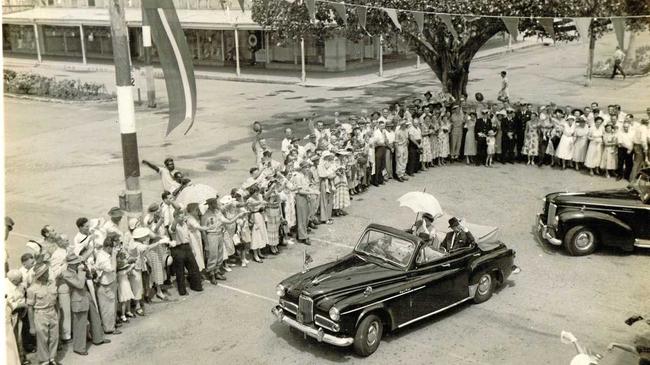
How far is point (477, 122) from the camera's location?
17.3 metres

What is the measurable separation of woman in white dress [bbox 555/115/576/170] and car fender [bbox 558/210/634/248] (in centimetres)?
559

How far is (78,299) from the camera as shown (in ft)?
27.5

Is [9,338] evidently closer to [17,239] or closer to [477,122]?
[17,239]

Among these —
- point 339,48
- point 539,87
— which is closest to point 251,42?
point 339,48

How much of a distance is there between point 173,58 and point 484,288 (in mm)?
5877

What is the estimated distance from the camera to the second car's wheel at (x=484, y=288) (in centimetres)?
990

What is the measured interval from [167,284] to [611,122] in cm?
1169

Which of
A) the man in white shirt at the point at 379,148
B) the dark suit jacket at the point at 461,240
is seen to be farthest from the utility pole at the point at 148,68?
the dark suit jacket at the point at 461,240

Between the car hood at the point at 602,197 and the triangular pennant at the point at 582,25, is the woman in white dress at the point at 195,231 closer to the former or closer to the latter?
the car hood at the point at 602,197

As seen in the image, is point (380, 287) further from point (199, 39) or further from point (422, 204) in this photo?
point (199, 39)

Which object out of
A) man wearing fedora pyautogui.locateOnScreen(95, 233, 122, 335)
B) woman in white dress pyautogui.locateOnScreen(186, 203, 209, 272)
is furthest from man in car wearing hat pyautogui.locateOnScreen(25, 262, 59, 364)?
woman in white dress pyautogui.locateOnScreen(186, 203, 209, 272)

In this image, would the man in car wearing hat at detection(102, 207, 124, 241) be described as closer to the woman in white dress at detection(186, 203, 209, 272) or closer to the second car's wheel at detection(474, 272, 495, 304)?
the woman in white dress at detection(186, 203, 209, 272)

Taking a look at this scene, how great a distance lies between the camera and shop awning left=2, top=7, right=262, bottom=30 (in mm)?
36750

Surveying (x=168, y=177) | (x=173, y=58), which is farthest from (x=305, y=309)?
(x=168, y=177)
